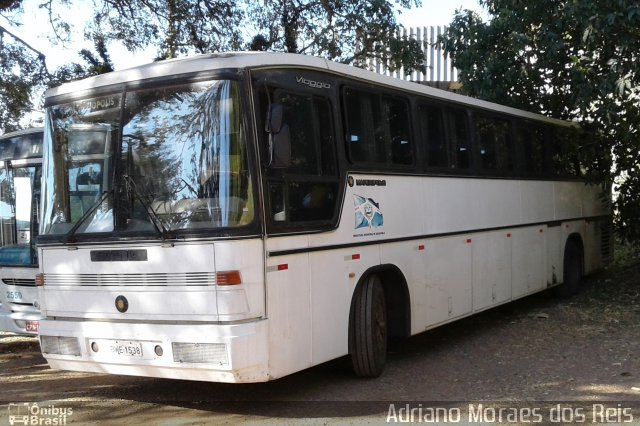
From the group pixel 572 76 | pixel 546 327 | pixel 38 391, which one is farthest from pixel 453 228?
pixel 38 391

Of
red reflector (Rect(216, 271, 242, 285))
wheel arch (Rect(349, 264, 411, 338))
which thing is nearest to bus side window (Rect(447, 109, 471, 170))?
wheel arch (Rect(349, 264, 411, 338))

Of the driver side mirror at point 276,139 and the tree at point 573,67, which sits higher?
the tree at point 573,67

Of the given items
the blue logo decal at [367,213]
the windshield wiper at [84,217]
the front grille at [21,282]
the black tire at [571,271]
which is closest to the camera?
the windshield wiper at [84,217]

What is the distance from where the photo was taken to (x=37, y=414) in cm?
659

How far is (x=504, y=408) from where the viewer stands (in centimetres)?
645

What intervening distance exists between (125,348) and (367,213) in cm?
275

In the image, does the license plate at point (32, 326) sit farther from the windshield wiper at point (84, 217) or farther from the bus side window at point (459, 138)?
the bus side window at point (459, 138)

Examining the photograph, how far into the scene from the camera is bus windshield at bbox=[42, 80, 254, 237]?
230 inches

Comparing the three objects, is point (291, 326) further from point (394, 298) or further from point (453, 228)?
point (453, 228)

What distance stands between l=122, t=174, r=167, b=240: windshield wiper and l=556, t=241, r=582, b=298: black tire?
8.76 meters

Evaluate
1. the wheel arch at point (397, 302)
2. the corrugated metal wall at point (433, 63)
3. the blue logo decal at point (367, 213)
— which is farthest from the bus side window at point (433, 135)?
the corrugated metal wall at point (433, 63)

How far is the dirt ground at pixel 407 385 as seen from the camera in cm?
647

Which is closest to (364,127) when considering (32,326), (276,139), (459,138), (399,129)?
(399,129)

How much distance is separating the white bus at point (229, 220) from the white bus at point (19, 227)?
8.55 ft
